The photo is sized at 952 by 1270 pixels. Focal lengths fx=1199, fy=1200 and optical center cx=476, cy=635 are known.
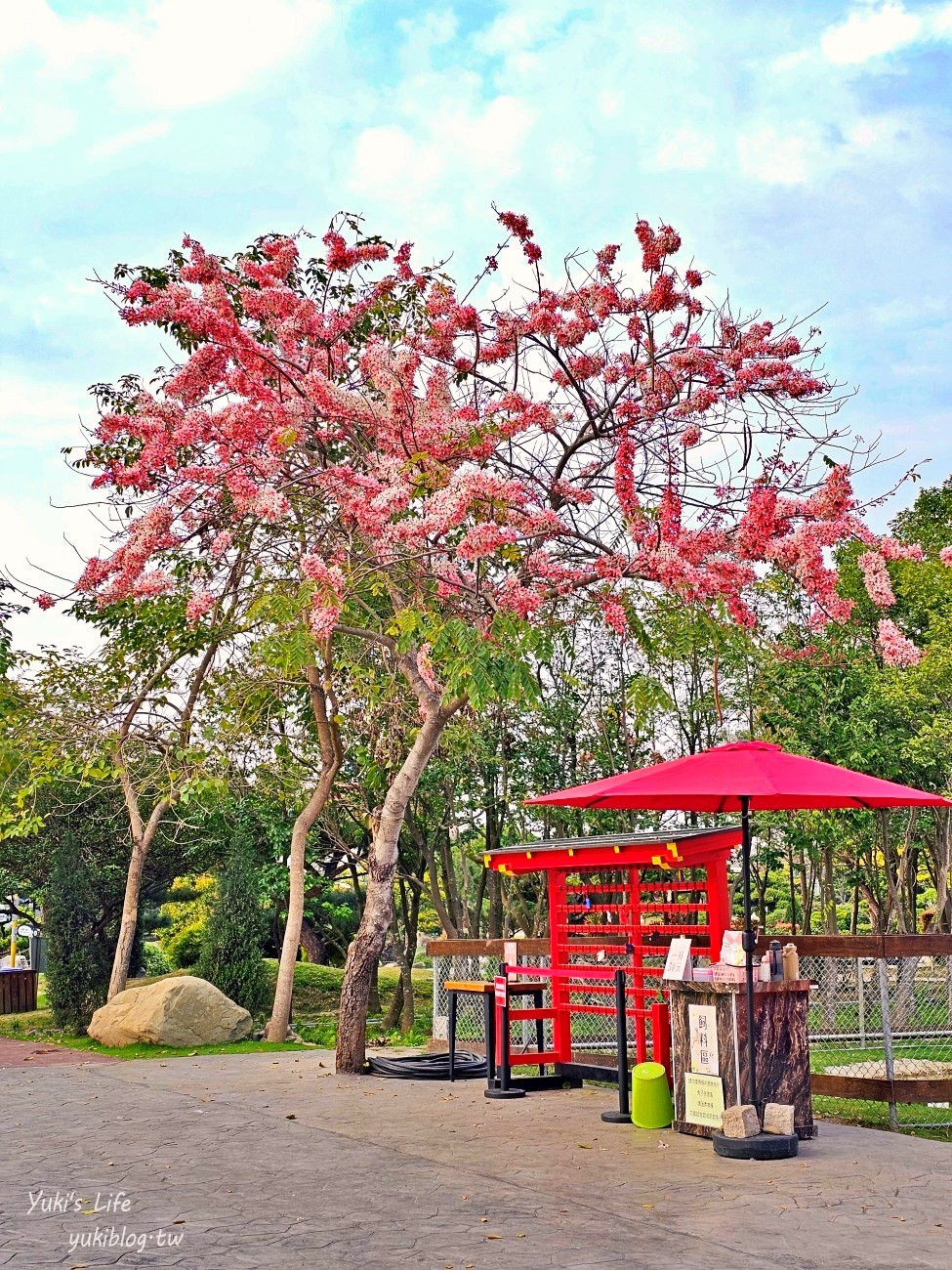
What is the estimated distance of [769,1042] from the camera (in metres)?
7.44

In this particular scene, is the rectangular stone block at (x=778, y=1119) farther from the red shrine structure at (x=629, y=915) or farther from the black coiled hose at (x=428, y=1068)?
the black coiled hose at (x=428, y=1068)

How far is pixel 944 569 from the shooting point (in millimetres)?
17906

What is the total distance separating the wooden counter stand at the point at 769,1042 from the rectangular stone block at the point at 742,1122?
19 centimetres

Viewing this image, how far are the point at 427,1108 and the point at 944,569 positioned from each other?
486 inches

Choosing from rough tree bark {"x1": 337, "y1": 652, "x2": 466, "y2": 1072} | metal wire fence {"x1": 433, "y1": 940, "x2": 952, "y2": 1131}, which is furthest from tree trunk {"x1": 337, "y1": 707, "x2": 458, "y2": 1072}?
metal wire fence {"x1": 433, "y1": 940, "x2": 952, "y2": 1131}

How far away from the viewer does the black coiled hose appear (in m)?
10.8

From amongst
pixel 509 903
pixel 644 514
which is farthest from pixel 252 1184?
pixel 509 903

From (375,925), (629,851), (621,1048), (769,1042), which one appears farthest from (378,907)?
(769,1042)

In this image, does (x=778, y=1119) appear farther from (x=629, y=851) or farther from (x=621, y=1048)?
(x=629, y=851)

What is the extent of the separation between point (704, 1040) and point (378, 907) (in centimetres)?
438

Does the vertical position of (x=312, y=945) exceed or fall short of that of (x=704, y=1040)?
it exceeds it

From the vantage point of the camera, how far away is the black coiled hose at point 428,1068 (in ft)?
35.5

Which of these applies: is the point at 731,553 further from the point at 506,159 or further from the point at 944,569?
the point at 944,569

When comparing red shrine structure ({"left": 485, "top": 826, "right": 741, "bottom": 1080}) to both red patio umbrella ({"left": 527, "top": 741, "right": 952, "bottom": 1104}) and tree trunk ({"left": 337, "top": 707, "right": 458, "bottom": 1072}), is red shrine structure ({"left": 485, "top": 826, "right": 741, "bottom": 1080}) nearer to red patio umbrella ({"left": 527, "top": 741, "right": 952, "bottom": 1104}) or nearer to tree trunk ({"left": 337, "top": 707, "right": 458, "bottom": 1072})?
tree trunk ({"left": 337, "top": 707, "right": 458, "bottom": 1072})
